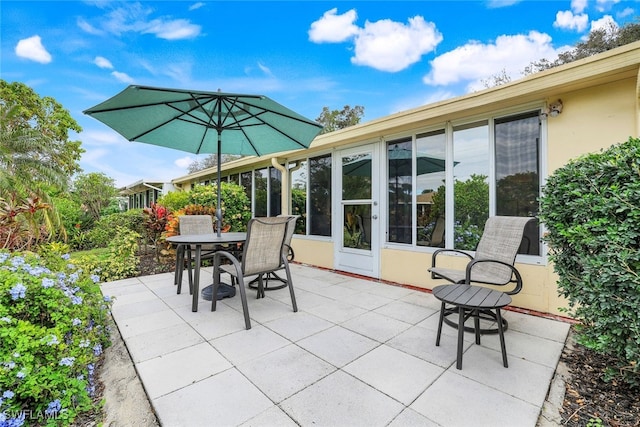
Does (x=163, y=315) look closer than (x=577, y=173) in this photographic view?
No

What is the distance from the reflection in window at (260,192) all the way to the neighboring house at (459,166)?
5.38 ft

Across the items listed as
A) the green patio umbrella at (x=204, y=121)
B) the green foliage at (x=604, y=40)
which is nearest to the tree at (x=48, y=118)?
the green patio umbrella at (x=204, y=121)

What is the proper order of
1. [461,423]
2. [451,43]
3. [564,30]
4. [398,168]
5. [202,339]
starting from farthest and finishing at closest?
[564,30], [451,43], [398,168], [202,339], [461,423]

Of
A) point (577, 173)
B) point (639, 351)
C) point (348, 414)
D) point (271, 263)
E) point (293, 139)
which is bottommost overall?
point (348, 414)

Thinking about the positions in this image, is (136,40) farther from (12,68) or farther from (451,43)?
(451,43)

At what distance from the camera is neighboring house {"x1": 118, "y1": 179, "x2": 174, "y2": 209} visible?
1323 centimetres

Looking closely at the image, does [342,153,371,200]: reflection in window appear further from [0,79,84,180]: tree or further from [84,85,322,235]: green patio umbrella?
[0,79,84,180]: tree

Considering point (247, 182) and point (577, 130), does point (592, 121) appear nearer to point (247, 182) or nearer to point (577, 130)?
point (577, 130)

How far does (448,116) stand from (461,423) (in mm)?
3270

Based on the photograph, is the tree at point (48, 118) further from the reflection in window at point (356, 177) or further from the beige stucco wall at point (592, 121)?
the beige stucco wall at point (592, 121)

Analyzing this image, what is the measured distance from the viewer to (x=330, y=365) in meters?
2.09

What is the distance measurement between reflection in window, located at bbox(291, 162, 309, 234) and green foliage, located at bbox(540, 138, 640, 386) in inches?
179

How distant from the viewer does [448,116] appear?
3617mm

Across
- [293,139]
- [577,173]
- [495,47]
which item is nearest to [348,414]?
[577,173]
